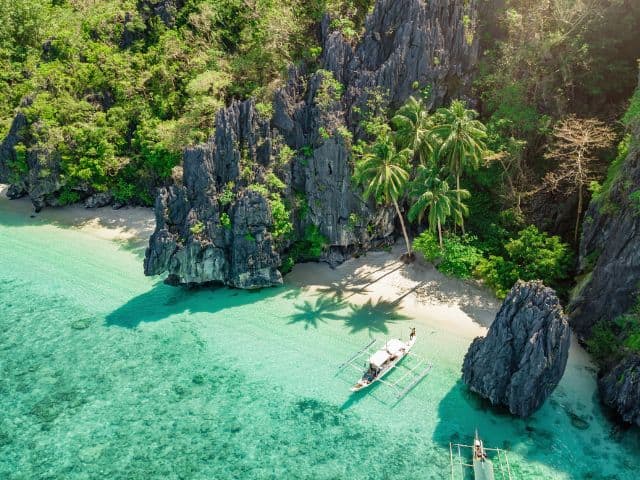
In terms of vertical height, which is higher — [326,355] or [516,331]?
[516,331]

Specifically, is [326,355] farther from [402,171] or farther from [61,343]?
[61,343]

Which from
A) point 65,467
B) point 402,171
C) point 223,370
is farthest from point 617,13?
point 65,467

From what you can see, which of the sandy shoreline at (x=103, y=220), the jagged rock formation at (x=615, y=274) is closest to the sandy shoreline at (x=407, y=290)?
the jagged rock formation at (x=615, y=274)

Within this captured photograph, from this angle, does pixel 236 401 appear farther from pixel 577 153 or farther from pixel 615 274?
pixel 577 153

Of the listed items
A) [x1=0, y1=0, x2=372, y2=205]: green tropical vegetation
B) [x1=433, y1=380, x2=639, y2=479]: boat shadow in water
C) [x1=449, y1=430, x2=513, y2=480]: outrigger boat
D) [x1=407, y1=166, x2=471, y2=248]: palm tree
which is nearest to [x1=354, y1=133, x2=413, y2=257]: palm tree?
[x1=407, y1=166, x2=471, y2=248]: palm tree

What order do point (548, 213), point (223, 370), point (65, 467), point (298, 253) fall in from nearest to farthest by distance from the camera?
point (65, 467) → point (223, 370) → point (548, 213) → point (298, 253)

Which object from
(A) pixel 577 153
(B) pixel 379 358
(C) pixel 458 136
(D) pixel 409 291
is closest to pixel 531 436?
(B) pixel 379 358

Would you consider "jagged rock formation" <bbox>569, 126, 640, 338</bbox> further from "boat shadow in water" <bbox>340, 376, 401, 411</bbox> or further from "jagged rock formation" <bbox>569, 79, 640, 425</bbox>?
"boat shadow in water" <bbox>340, 376, 401, 411</bbox>
